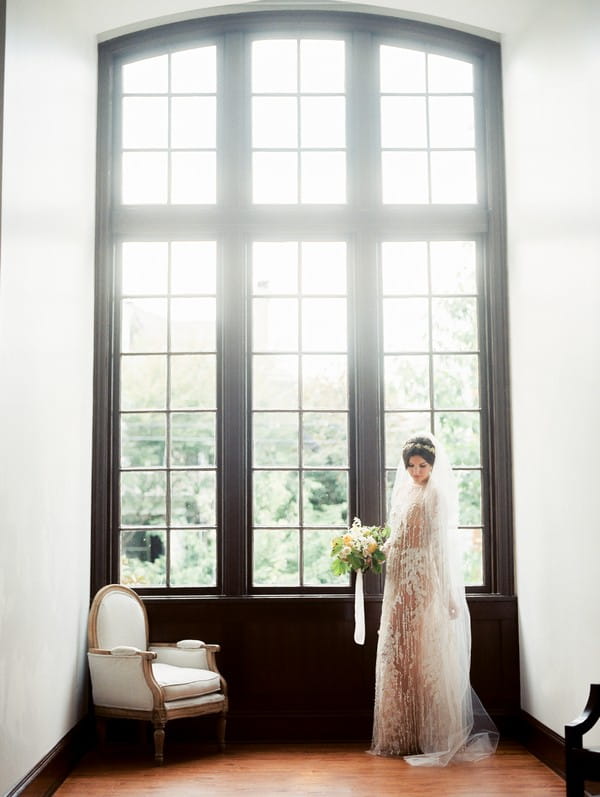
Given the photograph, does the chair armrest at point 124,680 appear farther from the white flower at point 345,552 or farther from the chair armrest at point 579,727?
the chair armrest at point 579,727

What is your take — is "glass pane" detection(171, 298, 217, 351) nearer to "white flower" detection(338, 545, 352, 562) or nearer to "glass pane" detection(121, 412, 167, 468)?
"glass pane" detection(121, 412, 167, 468)

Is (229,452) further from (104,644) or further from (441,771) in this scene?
(441,771)

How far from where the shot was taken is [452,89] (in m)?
6.40

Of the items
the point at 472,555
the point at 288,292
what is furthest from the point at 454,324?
the point at 472,555

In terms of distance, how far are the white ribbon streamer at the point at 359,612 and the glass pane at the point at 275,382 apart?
124cm

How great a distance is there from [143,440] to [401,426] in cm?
172

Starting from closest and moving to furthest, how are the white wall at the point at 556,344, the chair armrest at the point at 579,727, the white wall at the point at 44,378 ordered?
the chair armrest at the point at 579,727 → the white wall at the point at 44,378 → the white wall at the point at 556,344

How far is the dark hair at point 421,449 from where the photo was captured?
18.2 ft

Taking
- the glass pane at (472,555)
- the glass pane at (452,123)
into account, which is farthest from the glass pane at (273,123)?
the glass pane at (472,555)

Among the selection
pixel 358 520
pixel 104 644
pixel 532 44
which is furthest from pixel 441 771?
pixel 532 44

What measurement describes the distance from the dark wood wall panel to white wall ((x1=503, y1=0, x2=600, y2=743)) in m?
0.18

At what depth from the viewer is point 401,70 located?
639 centimetres

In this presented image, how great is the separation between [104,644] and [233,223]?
2832mm

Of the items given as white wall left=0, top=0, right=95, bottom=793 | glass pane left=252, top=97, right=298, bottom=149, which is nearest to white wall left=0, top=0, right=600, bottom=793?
white wall left=0, top=0, right=95, bottom=793
